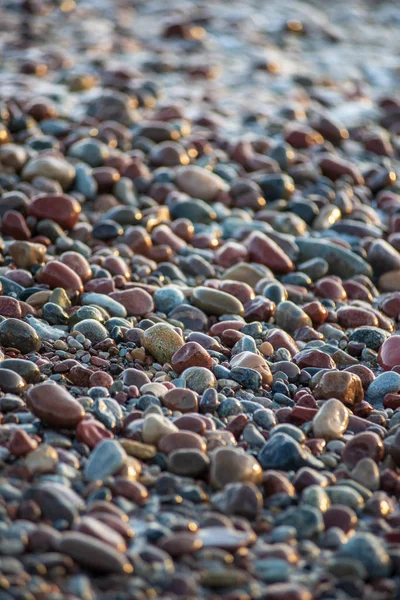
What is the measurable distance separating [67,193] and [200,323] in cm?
162

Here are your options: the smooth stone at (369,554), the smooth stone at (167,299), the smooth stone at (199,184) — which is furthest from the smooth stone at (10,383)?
the smooth stone at (199,184)

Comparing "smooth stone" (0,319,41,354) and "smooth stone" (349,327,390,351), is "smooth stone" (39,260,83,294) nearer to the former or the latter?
"smooth stone" (0,319,41,354)

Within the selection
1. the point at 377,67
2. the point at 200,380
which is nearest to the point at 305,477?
the point at 200,380

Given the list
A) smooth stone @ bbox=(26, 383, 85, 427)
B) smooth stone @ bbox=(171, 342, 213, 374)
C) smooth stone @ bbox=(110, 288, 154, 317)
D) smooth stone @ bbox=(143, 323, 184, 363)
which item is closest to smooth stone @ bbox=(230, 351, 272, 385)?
smooth stone @ bbox=(171, 342, 213, 374)

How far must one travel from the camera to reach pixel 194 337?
3305 mm

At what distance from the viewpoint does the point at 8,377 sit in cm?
274

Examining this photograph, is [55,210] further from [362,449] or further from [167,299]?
[362,449]

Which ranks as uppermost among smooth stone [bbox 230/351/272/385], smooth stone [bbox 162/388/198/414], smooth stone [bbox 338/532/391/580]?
smooth stone [bbox 338/532/391/580]

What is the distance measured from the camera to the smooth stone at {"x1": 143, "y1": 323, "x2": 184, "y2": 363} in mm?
3154

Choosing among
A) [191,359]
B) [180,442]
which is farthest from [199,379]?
[180,442]

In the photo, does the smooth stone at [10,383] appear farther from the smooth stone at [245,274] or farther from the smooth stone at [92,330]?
the smooth stone at [245,274]

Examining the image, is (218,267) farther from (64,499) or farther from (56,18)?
(56,18)

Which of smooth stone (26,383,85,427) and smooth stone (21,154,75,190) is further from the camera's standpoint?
smooth stone (21,154,75,190)

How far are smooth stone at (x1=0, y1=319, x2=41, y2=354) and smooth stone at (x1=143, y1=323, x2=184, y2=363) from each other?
0.45 meters
